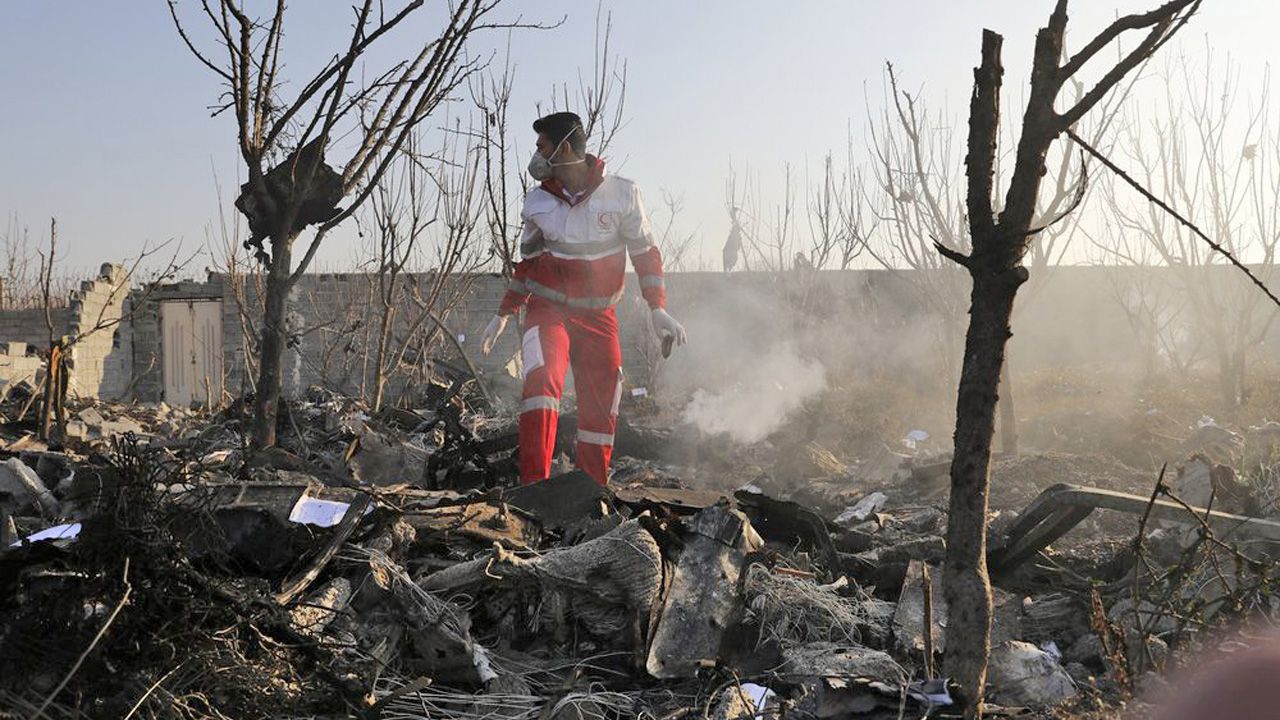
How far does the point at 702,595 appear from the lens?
2.95 metres

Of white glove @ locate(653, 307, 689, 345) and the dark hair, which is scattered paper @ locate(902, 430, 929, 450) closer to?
white glove @ locate(653, 307, 689, 345)

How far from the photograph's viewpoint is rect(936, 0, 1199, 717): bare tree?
1.89 meters

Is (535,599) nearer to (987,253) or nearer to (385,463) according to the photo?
(987,253)

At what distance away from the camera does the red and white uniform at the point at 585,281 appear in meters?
4.82

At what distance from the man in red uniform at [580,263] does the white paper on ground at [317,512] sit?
1638 millimetres

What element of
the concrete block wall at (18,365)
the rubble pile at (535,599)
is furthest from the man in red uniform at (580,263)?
the concrete block wall at (18,365)

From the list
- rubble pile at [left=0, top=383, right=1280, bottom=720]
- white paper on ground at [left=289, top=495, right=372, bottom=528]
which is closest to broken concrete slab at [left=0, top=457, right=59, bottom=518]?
rubble pile at [left=0, top=383, right=1280, bottom=720]

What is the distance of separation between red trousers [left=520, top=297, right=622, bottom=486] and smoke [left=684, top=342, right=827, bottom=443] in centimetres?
564

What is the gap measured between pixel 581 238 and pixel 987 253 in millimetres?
3068

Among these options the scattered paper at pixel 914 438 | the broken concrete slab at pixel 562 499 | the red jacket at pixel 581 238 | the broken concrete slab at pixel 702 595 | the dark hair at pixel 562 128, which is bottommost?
the scattered paper at pixel 914 438

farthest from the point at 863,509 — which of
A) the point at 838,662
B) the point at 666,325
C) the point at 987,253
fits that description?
the point at 987,253

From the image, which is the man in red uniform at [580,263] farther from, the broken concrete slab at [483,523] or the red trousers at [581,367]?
the broken concrete slab at [483,523]

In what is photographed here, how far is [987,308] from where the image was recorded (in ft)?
6.54

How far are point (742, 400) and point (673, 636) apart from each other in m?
11.0
